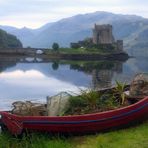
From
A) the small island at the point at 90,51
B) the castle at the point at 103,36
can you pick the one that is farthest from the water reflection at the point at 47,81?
the castle at the point at 103,36

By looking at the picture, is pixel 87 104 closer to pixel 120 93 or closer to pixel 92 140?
pixel 120 93

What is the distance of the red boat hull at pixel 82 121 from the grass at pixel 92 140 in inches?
12.0

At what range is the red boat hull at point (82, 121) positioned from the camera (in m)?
18.1

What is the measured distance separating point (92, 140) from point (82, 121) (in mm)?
890

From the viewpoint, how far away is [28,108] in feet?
65.1

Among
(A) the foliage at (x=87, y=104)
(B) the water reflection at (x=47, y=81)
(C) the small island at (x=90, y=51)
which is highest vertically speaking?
(A) the foliage at (x=87, y=104)

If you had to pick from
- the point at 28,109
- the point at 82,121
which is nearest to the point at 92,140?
the point at 82,121

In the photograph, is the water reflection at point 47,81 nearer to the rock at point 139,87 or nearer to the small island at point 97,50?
the rock at point 139,87

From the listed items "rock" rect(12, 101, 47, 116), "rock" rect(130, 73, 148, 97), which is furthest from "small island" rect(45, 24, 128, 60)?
"rock" rect(12, 101, 47, 116)

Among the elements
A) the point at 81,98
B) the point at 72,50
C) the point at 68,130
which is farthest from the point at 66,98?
the point at 72,50

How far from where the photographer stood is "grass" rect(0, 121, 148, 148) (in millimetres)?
16492

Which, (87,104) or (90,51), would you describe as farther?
(90,51)

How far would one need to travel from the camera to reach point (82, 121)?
1817 cm

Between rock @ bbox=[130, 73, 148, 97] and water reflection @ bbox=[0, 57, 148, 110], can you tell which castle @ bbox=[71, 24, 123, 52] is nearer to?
water reflection @ bbox=[0, 57, 148, 110]
